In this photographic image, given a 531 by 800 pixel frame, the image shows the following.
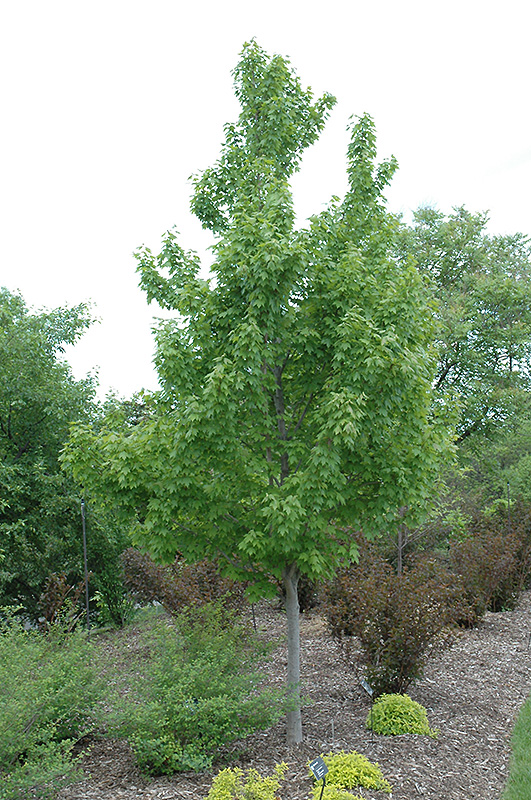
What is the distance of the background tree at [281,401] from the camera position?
16.4 feet

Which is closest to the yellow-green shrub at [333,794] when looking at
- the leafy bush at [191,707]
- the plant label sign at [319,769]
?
the plant label sign at [319,769]

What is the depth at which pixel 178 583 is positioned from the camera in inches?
359

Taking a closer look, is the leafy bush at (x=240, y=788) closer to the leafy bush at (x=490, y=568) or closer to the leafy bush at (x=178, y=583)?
the leafy bush at (x=178, y=583)

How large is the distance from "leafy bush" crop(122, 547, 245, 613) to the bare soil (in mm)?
1125

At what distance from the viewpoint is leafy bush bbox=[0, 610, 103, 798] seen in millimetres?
4383

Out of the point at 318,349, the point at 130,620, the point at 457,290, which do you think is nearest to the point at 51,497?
the point at 130,620

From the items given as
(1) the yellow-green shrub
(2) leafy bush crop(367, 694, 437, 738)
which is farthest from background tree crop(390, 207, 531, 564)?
(1) the yellow-green shrub

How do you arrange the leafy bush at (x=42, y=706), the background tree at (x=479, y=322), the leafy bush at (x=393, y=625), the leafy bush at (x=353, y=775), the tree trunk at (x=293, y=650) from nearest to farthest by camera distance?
1. the leafy bush at (x=42, y=706)
2. the leafy bush at (x=353, y=775)
3. the tree trunk at (x=293, y=650)
4. the leafy bush at (x=393, y=625)
5. the background tree at (x=479, y=322)

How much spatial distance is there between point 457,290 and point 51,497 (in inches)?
524

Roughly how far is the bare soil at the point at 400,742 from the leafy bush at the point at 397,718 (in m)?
0.09

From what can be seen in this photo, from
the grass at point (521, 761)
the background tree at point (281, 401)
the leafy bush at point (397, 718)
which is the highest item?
the background tree at point (281, 401)

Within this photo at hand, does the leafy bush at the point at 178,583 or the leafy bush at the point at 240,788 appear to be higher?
the leafy bush at the point at 178,583

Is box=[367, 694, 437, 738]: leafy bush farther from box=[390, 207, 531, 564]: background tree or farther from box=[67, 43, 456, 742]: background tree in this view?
A: box=[390, 207, 531, 564]: background tree

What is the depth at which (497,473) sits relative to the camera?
1994 centimetres
